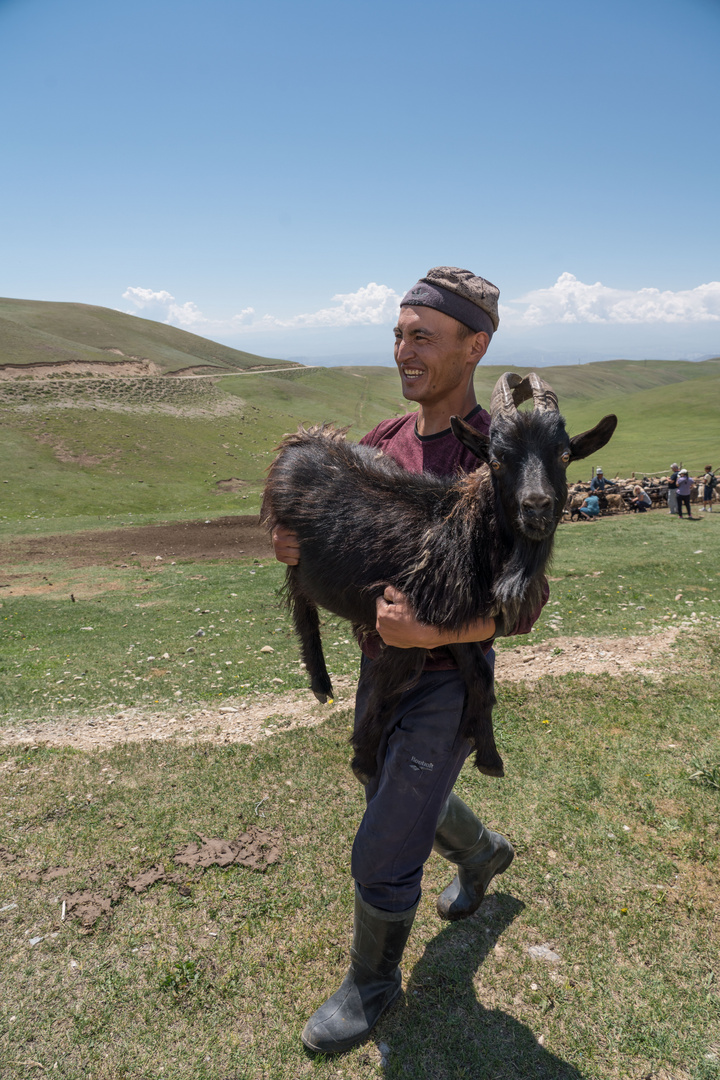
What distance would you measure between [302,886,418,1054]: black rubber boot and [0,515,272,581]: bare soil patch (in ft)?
46.5

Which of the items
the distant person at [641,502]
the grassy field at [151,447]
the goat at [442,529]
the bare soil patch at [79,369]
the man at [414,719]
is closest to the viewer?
the goat at [442,529]

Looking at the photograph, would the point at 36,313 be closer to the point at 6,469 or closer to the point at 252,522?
the point at 6,469

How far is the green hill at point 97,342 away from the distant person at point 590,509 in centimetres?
4145

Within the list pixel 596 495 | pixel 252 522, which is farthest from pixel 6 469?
pixel 596 495

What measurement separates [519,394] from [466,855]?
9.42 feet

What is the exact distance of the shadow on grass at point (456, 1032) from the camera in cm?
325

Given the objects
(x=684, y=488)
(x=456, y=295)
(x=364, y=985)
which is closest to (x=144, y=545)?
(x=364, y=985)

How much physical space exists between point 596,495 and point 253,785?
24576 mm

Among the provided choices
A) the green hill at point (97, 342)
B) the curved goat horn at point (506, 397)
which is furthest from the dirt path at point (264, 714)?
the green hill at point (97, 342)

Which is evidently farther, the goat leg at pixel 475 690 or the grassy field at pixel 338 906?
the grassy field at pixel 338 906

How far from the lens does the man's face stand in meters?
3.48

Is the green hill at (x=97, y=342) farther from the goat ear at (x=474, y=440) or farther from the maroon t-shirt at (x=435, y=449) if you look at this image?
the goat ear at (x=474, y=440)

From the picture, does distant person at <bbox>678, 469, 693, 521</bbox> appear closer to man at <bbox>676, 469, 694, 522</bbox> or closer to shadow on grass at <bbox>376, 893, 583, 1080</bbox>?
man at <bbox>676, 469, 694, 522</bbox>

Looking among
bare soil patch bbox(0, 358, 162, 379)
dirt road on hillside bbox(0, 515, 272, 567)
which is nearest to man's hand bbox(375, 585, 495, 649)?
dirt road on hillside bbox(0, 515, 272, 567)
